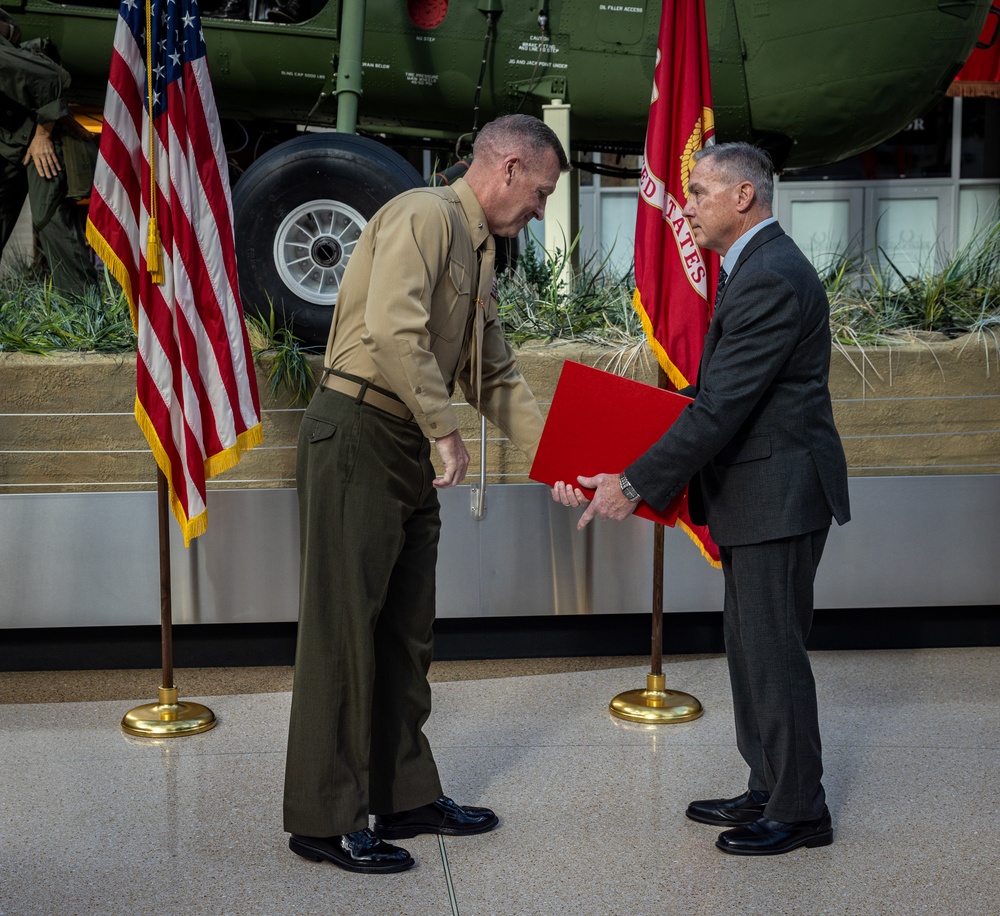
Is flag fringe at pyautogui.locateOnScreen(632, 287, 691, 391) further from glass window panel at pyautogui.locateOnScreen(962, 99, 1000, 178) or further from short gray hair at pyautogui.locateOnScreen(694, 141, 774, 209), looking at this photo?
glass window panel at pyautogui.locateOnScreen(962, 99, 1000, 178)

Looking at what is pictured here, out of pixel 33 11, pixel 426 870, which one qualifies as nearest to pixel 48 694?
pixel 426 870

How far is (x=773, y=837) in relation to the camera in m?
3.17

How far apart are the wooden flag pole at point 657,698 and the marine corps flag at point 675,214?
0.19 metres

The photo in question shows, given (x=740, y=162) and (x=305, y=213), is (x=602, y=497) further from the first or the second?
(x=305, y=213)

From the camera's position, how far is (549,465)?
334 cm

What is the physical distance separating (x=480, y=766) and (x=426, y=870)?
790 millimetres

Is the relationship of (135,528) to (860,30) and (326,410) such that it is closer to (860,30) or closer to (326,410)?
(326,410)

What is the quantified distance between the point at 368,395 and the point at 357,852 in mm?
1221

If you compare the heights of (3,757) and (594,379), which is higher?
(594,379)

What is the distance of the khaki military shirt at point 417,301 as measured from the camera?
2.82 m

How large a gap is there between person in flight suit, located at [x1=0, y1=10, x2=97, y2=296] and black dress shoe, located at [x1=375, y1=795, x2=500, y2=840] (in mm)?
3637

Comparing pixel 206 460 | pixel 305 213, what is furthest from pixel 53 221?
pixel 206 460

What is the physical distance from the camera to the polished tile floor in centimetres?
295

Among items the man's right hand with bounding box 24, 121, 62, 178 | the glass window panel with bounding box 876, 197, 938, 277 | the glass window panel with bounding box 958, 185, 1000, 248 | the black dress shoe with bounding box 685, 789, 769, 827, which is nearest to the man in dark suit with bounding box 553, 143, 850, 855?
the black dress shoe with bounding box 685, 789, 769, 827
